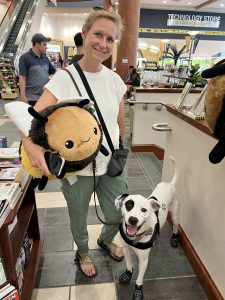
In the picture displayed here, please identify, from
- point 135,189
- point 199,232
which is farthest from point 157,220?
point 135,189

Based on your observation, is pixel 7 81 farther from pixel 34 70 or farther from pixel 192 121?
pixel 192 121

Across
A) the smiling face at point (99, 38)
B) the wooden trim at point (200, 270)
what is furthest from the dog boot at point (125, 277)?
the smiling face at point (99, 38)

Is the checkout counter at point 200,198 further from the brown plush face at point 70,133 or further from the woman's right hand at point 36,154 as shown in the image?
the woman's right hand at point 36,154

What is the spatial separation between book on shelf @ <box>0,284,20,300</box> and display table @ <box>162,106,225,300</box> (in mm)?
1124

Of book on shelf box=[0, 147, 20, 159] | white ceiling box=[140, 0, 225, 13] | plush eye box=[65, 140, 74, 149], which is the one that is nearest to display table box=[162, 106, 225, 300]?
plush eye box=[65, 140, 74, 149]

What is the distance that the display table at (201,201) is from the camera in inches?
59.4

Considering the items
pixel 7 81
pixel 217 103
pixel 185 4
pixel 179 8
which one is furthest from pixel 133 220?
pixel 179 8

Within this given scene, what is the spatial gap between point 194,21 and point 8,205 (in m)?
15.7

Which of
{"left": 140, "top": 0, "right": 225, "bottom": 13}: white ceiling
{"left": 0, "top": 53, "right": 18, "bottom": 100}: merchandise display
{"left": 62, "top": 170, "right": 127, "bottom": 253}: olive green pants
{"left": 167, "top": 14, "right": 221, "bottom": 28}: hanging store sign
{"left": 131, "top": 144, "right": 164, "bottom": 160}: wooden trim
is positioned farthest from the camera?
{"left": 167, "top": 14, "right": 221, "bottom": 28}: hanging store sign

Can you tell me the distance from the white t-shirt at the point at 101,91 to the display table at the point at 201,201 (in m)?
0.57

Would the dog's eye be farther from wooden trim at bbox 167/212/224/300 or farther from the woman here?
wooden trim at bbox 167/212/224/300

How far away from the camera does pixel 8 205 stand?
109 centimetres

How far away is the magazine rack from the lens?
44.1 inches

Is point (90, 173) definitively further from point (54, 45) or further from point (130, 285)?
point (54, 45)
